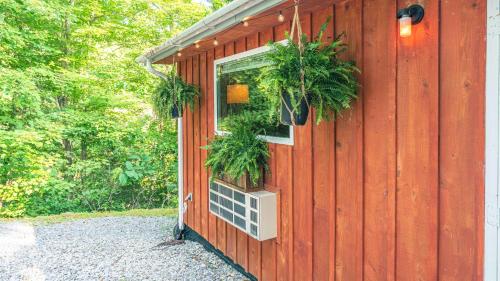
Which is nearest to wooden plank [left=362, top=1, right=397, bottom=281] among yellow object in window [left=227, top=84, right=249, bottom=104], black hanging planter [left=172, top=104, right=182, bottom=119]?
yellow object in window [left=227, top=84, right=249, bottom=104]

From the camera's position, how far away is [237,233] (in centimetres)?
353

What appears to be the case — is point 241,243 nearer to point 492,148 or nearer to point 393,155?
point 393,155

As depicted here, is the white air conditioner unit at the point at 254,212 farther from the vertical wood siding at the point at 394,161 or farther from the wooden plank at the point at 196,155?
the wooden plank at the point at 196,155

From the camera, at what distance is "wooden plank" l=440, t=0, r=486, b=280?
1.50 m

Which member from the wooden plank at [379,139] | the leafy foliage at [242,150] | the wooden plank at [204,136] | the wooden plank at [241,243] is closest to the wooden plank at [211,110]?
the wooden plank at [204,136]

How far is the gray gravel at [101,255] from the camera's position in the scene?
3541mm

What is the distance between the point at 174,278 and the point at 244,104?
1.88 metres

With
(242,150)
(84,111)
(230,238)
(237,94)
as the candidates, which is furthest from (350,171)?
(84,111)

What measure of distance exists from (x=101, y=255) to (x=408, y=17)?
13.1 feet

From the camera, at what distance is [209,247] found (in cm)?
418

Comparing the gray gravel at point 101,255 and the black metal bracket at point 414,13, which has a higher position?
the black metal bracket at point 414,13

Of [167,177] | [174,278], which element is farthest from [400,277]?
[167,177]

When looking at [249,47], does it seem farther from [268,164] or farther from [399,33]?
[399,33]

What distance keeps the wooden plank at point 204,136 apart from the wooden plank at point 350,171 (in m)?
2.17
